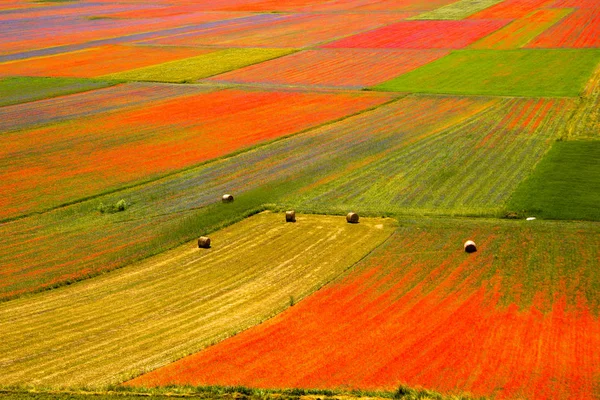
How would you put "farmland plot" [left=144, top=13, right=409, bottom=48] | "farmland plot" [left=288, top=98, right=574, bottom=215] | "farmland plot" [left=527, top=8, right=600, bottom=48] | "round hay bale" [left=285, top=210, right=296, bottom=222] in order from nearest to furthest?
"round hay bale" [left=285, top=210, right=296, bottom=222] < "farmland plot" [left=288, top=98, right=574, bottom=215] < "farmland plot" [left=527, top=8, right=600, bottom=48] < "farmland plot" [left=144, top=13, right=409, bottom=48]

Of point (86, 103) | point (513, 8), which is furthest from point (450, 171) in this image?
point (513, 8)

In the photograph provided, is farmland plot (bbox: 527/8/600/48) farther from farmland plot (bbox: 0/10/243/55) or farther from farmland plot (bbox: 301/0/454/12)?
farmland plot (bbox: 0/10/243/55)

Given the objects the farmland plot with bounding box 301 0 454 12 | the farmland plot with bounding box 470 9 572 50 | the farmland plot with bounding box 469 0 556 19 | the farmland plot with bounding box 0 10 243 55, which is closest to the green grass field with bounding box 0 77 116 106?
the farmland plot with bounding box 0 10 243 55

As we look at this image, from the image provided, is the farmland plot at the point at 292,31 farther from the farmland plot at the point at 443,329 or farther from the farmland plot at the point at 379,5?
the farmland plot at the point at 443,329

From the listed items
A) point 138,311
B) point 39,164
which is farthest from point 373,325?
point 39,164

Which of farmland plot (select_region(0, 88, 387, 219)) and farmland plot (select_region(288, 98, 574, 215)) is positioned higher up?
farmland plot (select_region(0, 88, 387, 219))

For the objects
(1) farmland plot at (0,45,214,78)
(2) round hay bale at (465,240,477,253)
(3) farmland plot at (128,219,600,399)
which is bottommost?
(3) farmland plot at (128,219,600,399)

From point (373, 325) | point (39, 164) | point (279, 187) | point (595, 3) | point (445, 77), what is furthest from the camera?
point (595, 3)

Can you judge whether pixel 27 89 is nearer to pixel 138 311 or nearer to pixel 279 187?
→ pixel 279 187
